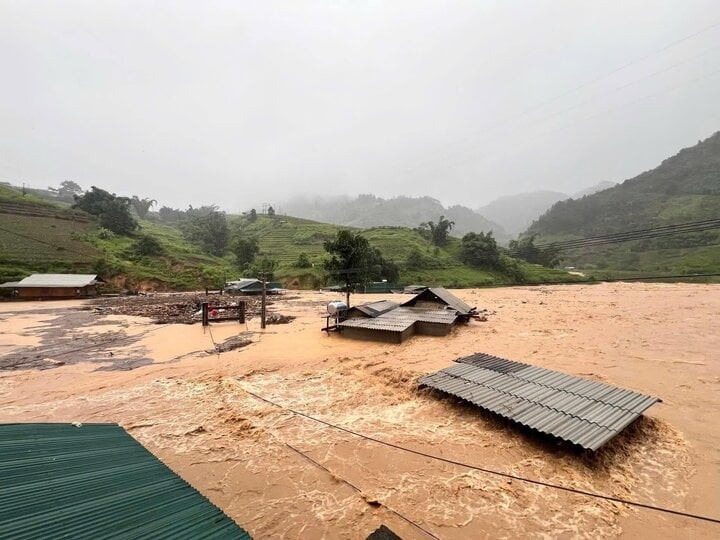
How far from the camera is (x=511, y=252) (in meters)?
83.1

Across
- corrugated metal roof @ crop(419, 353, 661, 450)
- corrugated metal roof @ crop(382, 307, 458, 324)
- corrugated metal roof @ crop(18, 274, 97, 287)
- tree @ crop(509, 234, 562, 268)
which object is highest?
tree @ crop(509, 234, 562, 268)

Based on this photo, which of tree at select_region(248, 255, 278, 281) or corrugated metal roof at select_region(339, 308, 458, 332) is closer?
corrugated metal roof at select_region(339, 308, 458, 332)

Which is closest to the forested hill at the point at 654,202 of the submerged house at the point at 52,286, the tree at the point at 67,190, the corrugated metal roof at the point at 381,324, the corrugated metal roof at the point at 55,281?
the corrugated metal roof at the point at 381,324

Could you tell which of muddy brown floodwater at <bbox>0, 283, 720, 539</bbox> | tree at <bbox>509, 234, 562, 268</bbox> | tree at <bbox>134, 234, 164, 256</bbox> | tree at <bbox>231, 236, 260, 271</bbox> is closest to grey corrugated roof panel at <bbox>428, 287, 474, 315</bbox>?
muddy brown floodwater at <bbox>0, 283, 720, 539</bbox>

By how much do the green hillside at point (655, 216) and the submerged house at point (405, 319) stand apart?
64071 mm

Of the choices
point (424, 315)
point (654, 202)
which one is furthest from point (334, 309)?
point (654, 202)

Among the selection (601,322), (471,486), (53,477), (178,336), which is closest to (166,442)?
(53,477)

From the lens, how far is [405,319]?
19766mm

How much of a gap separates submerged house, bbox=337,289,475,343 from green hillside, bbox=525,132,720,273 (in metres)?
64.1

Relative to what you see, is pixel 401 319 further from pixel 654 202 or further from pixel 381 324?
pixel 654 202

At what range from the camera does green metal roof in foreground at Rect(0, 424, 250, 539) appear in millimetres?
3268

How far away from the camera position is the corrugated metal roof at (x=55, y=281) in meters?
38.1

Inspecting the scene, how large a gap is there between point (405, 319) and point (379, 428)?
1131cm

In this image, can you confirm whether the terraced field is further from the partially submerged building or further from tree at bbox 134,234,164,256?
the partially submerged building
